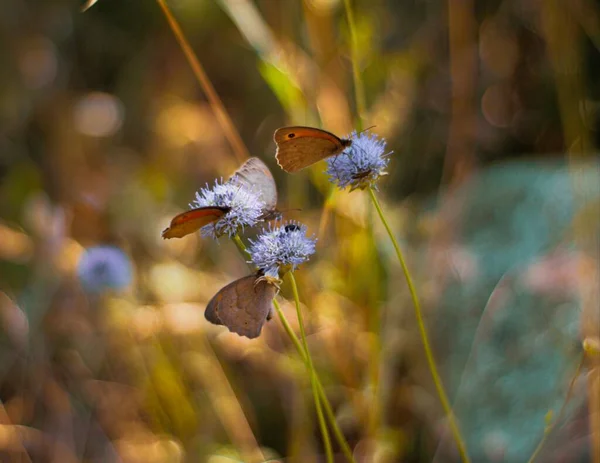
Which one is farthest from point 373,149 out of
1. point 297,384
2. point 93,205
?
point 93,205

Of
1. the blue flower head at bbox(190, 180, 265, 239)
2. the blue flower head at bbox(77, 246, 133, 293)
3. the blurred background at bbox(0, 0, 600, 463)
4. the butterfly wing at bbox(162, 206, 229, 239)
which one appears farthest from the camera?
the blue flower head at bbox(77, 246, 133, 293)

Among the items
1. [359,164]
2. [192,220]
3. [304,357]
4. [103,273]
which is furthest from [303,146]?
[103,273]

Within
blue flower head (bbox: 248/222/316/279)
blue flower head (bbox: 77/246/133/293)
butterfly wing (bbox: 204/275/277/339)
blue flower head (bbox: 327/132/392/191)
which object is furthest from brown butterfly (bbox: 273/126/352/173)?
blue flower head (bbox: 77/246/133/293)

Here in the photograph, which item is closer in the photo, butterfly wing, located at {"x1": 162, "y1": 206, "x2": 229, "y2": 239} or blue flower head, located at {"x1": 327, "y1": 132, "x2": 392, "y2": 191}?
butterfly wing, located at {"x1": 162, "y1": 206, "x2": 229, "y2": 239}

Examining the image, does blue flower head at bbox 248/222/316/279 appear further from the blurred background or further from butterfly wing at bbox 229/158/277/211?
the blurred background

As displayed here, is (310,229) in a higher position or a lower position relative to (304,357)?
higher

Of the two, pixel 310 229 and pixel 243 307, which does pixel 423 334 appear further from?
pixel 310 229

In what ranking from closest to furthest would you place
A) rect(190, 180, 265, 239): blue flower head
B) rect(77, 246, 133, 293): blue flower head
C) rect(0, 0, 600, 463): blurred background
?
1. rect(190, 180, 265, 239): blue flower head
2. rect(0, 0, 600, 463): blurred background
3. rect(77, 246, 133, 293): blue flower head
